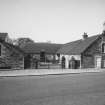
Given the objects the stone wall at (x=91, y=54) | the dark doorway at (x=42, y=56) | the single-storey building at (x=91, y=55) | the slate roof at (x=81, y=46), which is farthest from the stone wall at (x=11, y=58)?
the dark doorway at (x=42, y=56)

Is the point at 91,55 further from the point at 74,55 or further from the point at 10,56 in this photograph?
the point at 10,56

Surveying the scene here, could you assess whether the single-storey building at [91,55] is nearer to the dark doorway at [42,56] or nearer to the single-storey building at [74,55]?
the single-storey building at [74,55]

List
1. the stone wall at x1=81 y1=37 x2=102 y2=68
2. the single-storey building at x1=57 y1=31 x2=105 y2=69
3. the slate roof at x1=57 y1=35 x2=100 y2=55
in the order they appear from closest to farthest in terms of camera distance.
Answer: the single-storey building at x1=57 y1=31 x2=105 y2=69 → the stone wall at x1=81 y1=37 x2=102 y2=68 → the slate roof at x1=57 y1=35 x2=100 y2=55

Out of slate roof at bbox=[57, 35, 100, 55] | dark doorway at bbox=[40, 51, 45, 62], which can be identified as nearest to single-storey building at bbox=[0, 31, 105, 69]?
slate roof at bbox=[57, 35, 100, 55]

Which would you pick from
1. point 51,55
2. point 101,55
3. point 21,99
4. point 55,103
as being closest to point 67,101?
point 55,103

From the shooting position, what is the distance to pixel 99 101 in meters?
6.45

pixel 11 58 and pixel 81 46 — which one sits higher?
pixel 81 46

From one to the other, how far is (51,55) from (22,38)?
41.7 meters

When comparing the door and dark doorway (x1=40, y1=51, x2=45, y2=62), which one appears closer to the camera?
the door

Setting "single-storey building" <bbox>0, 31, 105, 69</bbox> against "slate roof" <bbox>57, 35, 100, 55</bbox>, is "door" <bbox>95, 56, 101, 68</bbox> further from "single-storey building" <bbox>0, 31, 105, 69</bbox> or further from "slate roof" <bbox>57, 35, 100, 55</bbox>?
"slate roof" <bbox>57, 35, 100, 55</bbox>

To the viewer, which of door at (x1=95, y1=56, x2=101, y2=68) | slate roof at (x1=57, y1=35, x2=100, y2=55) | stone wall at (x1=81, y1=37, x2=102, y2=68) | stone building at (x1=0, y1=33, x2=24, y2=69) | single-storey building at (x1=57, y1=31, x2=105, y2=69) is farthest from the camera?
door at (x1=95, y1=56, x2=101, y2=68)

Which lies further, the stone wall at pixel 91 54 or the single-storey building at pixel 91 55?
the stone wall at pixel 91 54

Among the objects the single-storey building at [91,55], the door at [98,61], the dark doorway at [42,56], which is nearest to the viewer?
the single-storey building at [91,55]

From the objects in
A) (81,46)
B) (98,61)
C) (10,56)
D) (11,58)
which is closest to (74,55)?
(81,46)
